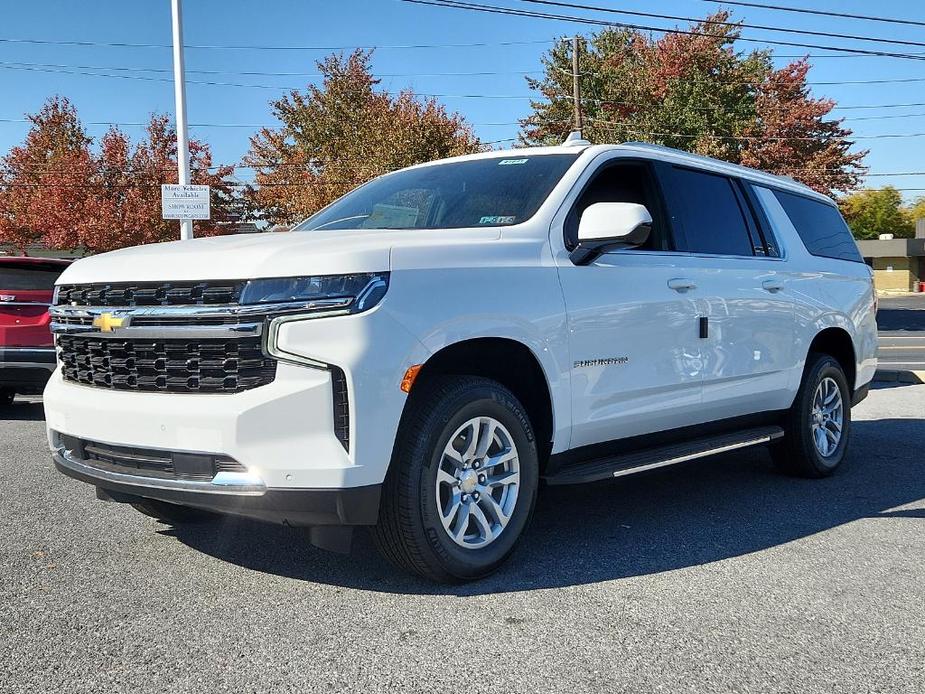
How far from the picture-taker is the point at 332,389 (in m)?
3.44

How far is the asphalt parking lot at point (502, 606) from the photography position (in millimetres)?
3035

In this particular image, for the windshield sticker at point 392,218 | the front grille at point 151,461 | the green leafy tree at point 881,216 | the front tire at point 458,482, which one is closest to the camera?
the front grille at point 151,461

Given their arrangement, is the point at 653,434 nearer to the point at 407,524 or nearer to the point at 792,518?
the point at 792,518

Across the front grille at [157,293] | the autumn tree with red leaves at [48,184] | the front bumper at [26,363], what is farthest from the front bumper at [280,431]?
the autumn tree with red leaves at [48,184]

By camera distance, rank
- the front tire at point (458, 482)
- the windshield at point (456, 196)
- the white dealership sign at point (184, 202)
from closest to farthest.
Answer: the front tire at point (458, 482) < the windshield at point (456, 196) < the white dealership sign at point (184, 202)

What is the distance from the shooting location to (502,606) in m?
3.68

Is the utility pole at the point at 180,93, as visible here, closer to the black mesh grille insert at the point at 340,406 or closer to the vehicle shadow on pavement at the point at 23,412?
the vehicle shadow on pavement at the point at 23,412

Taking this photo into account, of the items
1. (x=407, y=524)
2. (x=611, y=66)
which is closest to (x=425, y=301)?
(x=407, y=524)

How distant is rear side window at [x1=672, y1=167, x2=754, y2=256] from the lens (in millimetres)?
5398

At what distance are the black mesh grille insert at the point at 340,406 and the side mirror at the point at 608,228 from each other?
1477 millimetres

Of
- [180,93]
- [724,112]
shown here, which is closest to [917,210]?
[724,112]

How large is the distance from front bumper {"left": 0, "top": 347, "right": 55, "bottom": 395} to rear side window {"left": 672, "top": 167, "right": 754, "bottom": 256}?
6.38 meters

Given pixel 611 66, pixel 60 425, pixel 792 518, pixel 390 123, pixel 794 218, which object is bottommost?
pixel 792 518

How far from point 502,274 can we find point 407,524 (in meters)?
1.16
